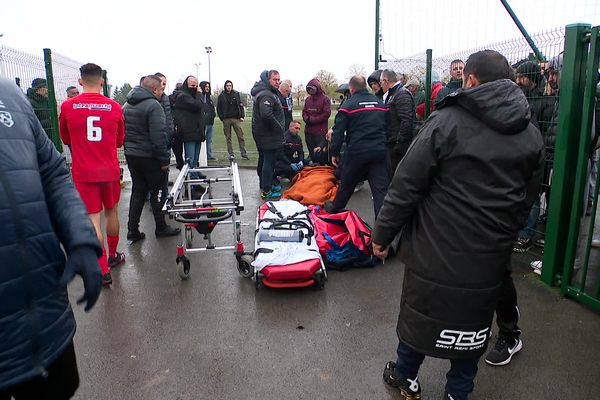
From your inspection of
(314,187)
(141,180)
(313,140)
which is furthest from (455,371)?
(313,140)

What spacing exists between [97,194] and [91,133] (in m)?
0.60

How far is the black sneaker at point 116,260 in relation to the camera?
17.5ft

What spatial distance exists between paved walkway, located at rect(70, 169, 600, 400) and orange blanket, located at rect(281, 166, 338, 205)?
280 centimetres

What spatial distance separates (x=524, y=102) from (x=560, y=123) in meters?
2.14

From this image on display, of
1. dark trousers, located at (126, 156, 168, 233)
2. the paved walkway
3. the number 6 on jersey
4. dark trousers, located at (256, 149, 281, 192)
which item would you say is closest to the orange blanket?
dark trousers, located at (256, 149, 281, 192)

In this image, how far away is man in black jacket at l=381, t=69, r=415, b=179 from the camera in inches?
240

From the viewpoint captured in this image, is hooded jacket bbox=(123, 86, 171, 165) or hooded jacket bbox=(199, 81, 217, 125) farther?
hooded jacket bbox=(199, 81, 217, 125)

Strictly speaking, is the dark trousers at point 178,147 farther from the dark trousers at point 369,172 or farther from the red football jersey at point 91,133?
the red football jersey at point 91,133

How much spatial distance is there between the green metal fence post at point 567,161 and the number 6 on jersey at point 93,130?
14.0 feet

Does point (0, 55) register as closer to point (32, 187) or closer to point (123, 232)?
point (123, 232)

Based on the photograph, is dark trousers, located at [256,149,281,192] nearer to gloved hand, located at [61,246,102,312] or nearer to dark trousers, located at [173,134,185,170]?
dark trousers, located at [173,134,185,170]

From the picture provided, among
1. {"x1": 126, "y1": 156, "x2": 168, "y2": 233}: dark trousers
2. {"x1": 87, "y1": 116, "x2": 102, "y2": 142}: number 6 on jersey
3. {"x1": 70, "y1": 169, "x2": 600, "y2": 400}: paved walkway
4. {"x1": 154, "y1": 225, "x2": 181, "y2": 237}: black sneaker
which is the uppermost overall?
{"x1": 87, "y1": 116, "x2": 102, "y2": 142}: number 6 on jersey

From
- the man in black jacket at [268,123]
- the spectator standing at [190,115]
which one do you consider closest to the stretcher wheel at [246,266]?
the man in black jacket at [268,123]

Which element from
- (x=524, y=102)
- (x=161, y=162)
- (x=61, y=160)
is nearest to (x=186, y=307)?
(x=161, y=162)
